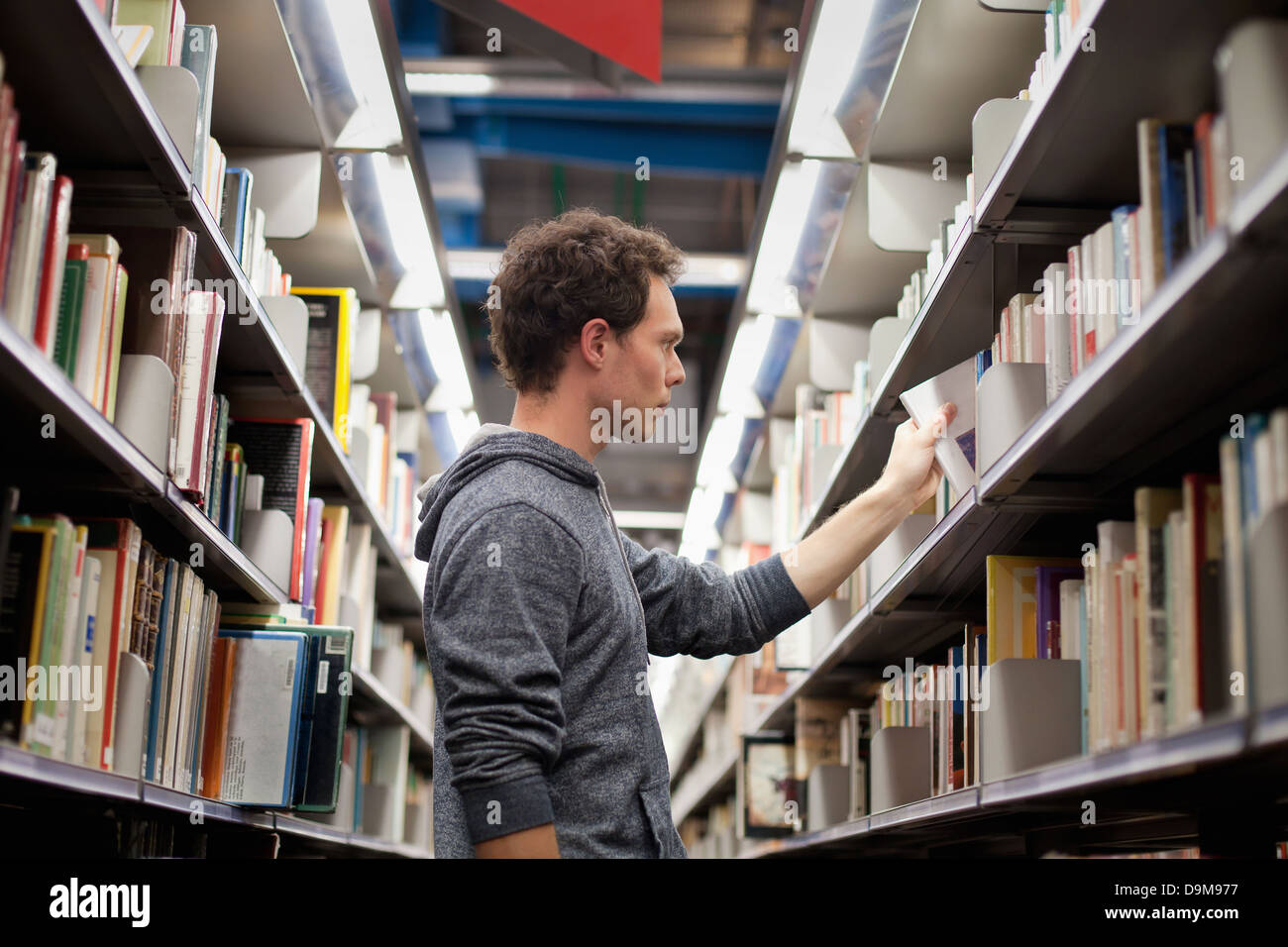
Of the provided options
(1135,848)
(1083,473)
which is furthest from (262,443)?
(1135,848)

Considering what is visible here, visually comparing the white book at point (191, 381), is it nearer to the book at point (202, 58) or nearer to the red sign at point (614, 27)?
the book at point (202, 58)

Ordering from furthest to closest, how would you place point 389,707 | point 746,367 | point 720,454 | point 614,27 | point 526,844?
point 720,454 < point 746,367 < point 389,707 < point 614,27 < point 526,844

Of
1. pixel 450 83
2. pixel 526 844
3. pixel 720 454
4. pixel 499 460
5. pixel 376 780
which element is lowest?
pixel 526 844

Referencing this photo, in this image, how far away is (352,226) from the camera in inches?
131

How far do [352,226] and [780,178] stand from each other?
122cm

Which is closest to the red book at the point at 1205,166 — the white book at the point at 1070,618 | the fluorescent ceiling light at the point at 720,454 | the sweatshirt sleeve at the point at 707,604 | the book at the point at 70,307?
the white book at the point at 1070,618

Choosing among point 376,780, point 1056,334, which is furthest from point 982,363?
point 376,780

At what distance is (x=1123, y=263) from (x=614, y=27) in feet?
5.94

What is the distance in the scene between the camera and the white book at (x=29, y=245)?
4.60 feet

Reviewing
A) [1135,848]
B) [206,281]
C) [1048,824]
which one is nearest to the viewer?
[206,281]

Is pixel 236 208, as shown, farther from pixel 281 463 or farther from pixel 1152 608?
pixel 1152 608

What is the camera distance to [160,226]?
195cm

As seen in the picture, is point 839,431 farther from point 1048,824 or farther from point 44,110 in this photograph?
point 44,110

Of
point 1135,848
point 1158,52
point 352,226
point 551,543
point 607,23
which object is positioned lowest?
point 1135,848
